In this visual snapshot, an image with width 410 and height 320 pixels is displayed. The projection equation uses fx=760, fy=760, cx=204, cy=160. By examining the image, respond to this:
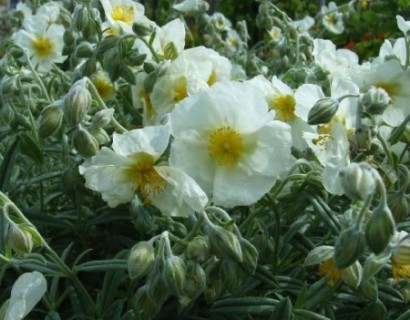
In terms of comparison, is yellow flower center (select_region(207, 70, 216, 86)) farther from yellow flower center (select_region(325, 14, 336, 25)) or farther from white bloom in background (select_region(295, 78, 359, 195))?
yellow flower center (select_region(325, 14, 336, 25))

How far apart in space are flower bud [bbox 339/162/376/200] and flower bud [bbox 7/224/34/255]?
2.17ft

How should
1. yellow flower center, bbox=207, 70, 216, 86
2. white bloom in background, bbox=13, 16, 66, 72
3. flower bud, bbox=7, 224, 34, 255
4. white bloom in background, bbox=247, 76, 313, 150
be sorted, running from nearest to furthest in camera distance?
flower bud, bbox=7, 224, 34, 255 < white bloom in background, bbox=247, 76, 313, 150 < yellow flower center, bbox=207, 70, 216, 86 < white bloom in background, bbox=13, 16, 66, 72

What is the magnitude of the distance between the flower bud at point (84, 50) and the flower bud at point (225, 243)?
0.90 meters

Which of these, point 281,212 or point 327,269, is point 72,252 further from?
point 327,269

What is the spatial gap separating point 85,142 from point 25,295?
0.35 m

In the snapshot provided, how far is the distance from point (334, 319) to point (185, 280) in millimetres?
495

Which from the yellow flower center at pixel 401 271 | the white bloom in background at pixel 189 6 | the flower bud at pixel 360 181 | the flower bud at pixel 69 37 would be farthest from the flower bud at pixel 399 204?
the white bloom in background at pixel 189 6

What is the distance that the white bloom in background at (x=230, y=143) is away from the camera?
153 centimetres

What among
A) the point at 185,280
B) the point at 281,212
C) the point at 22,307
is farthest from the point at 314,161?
the point at 22,307

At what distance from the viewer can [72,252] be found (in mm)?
2129

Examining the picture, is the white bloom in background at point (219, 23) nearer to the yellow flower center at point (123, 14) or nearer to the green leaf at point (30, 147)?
the yellow flower center at point (123, 14)

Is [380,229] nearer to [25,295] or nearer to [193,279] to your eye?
[193,279]

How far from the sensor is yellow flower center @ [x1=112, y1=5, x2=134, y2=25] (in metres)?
2.17

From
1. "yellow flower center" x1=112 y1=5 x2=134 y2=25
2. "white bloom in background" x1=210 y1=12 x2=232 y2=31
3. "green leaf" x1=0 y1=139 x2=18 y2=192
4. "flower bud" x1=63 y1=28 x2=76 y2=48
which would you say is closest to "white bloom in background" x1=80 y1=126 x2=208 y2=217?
"green leaf" x1=0 y1=139 x2=18 y2=192
